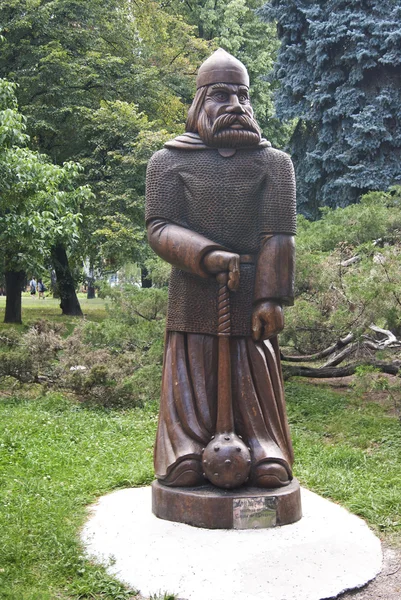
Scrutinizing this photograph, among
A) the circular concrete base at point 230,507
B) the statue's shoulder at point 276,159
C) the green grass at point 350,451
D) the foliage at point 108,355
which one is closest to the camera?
the circular concrete base at point 230,507

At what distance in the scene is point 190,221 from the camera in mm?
4570

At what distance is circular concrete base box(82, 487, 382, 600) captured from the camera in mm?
3580

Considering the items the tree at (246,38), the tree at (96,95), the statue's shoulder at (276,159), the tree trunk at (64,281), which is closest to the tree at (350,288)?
the statue's shoulder at (276,159)

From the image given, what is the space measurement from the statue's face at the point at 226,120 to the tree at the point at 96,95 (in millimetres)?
9583

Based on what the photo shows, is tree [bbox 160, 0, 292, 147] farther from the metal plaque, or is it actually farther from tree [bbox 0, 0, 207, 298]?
the metal plaque

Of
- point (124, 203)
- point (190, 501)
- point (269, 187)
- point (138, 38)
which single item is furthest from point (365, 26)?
point (190, 501)

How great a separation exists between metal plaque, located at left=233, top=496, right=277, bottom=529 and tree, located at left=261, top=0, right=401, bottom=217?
10411 mm

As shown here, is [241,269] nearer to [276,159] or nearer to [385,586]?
[276,159]

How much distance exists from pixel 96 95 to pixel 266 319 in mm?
13615

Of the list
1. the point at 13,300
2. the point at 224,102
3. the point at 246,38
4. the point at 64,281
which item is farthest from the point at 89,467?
the point at 246,38

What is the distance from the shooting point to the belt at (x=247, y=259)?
454cm

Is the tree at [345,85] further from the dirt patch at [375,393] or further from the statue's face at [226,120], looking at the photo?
the statue's face at [226,120]

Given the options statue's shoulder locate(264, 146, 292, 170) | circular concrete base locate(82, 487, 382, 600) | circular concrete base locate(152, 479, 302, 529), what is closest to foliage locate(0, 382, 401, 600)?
circular concrete base locate(82, 487, 382, 600)

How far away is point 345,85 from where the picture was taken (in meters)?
14.0
